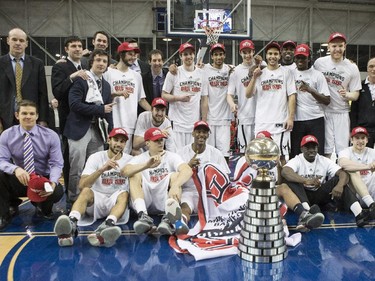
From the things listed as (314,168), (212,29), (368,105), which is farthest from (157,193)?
(212,29)

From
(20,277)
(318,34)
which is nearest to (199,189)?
(20,277)

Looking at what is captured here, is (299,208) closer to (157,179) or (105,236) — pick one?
(157,179)

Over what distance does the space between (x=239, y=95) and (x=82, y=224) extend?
2.77m

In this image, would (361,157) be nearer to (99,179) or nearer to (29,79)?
(99,179)

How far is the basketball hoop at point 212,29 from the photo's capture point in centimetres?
970

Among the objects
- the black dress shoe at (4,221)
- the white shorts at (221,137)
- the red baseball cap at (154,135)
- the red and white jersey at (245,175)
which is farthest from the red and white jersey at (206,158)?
the black dress shoe at (4,221)

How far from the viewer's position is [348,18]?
1928cm

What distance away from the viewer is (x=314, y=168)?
463 centimetres

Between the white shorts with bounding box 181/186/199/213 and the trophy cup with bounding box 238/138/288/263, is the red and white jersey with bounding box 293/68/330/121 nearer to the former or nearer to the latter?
the white shorts with bounding box 181/186/199/213

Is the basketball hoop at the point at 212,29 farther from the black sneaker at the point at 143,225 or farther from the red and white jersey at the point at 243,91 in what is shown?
the black sneaker at the point at 143,225

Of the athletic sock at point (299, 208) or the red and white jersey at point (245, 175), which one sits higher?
the red and white jersey at point (245, 175)

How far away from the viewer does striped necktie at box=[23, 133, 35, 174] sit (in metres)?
4.29

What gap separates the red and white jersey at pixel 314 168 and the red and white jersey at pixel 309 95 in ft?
2.72

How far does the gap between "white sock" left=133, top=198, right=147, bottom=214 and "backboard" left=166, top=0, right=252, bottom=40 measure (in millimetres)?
7705
